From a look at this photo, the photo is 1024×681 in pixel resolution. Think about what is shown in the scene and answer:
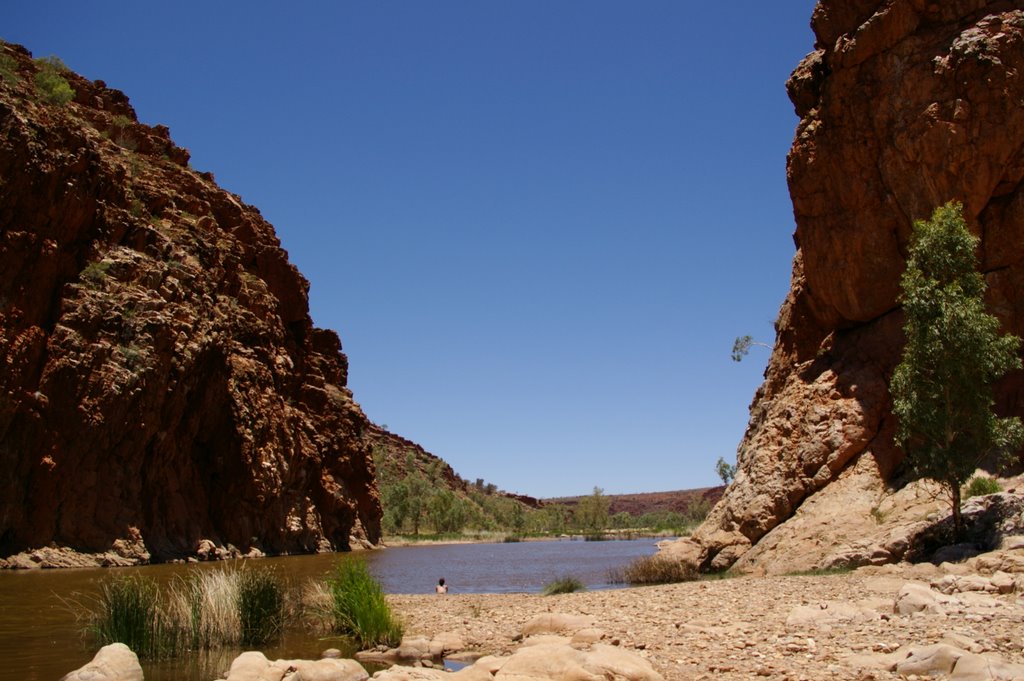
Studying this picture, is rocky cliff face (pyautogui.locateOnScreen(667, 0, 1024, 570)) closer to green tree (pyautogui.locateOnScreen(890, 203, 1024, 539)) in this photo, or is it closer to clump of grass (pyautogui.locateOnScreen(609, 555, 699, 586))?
clump of grass (pyautogui.locateOnScreen(609, 555, 699, 586))

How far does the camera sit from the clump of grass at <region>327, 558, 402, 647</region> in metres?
13.8

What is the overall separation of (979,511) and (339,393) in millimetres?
56649

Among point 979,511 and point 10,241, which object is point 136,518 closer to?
point 10,241

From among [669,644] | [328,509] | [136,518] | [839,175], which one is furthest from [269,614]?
[328,509]

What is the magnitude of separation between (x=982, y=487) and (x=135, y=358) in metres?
36.6

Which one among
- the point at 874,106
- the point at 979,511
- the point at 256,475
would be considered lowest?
the point at 979,511

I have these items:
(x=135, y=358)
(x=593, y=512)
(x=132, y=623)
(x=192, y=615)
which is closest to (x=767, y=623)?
(x=192, y=615)

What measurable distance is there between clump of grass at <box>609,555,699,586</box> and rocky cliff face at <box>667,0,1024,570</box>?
72cm

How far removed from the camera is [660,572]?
78.4ft

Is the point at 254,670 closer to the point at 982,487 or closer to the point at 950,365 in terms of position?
the point at 950,365

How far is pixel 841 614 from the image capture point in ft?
39.1

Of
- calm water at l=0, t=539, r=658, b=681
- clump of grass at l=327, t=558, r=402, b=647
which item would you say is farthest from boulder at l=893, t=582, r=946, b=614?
calm water at l=0, t=539, r=658, b=681

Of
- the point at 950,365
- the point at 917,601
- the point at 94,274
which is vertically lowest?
the point at 917,601

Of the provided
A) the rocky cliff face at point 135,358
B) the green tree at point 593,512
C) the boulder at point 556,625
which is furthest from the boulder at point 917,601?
the green tree at point 593,512
